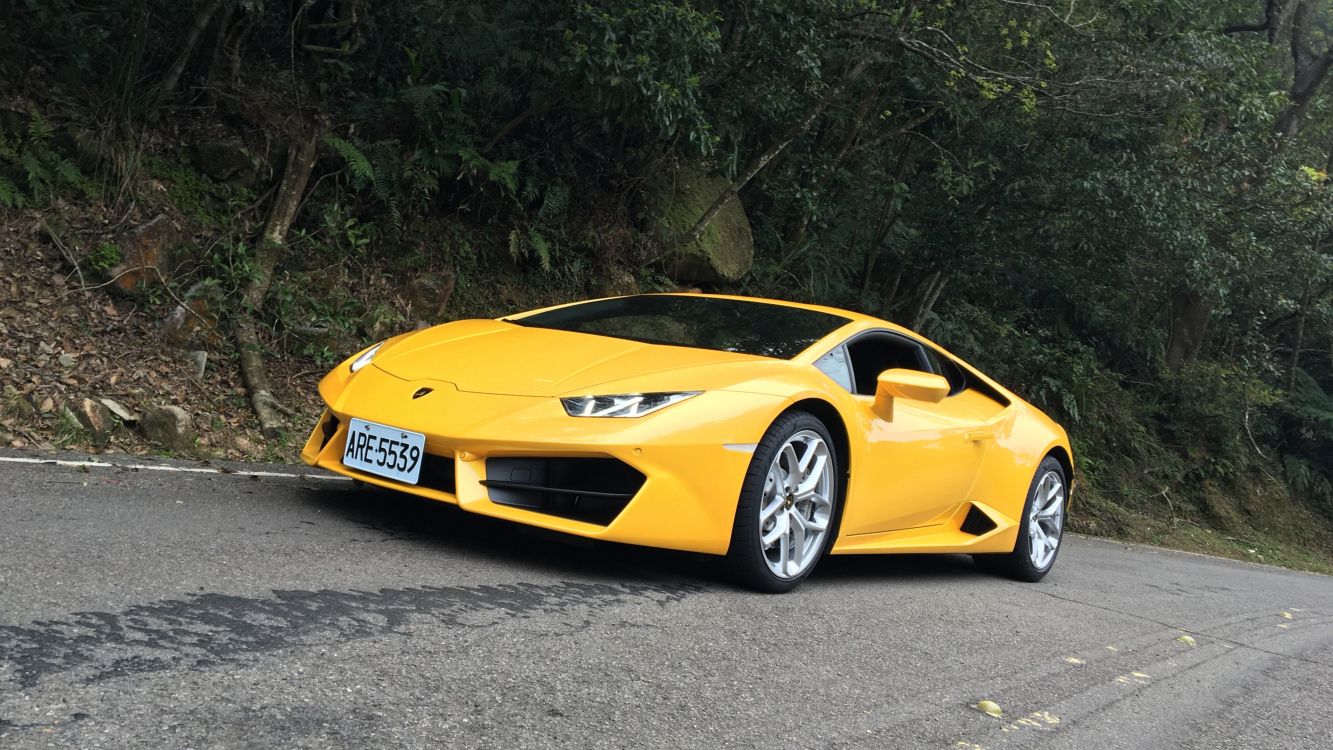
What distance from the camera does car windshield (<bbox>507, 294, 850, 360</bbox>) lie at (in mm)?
4848

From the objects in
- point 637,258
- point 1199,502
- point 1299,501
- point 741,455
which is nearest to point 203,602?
point 741,455

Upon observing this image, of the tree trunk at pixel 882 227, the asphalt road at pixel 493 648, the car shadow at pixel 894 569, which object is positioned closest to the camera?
A: the asphalt road at pixel 493 648

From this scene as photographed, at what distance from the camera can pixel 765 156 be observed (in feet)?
34.1

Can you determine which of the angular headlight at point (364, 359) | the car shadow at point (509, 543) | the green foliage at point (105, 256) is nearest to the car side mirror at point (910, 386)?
the car shadow at point (509, 543)

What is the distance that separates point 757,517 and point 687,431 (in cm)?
45

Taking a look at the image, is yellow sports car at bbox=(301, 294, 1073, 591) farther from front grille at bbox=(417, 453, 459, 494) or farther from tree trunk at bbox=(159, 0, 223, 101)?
tree trunk at bbox=(159, 0, 223, 101)

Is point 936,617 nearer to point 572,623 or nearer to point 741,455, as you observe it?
point 741,455

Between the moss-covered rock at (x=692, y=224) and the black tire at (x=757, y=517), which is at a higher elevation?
the moss-covered rock at (x=692, y=224)

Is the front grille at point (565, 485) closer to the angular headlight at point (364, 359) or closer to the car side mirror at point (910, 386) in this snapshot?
the angular headlight at point (364, 359)

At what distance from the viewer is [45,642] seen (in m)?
2.49

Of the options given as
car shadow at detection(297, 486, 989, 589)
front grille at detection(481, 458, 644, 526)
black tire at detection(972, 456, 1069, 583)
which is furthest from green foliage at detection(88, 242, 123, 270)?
black tire at detection(972, 456, 1069, 583)

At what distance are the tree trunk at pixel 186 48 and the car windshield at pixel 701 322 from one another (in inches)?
154

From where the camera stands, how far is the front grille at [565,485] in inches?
153

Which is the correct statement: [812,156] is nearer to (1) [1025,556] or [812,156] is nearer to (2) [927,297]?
(2) [927,297]
